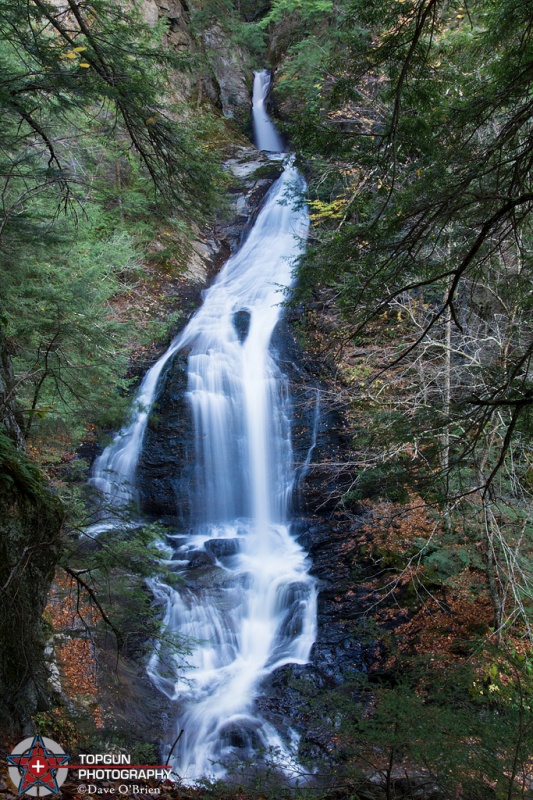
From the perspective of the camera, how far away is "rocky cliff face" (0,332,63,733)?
3.16 m

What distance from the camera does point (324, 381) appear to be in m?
11.8

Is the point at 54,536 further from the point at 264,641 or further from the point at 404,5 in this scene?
the point at 264,641

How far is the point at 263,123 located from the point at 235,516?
19013mm

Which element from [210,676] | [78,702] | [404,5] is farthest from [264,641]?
[404,5]

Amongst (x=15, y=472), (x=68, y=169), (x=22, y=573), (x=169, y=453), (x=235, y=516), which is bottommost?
(x=22, y=573)

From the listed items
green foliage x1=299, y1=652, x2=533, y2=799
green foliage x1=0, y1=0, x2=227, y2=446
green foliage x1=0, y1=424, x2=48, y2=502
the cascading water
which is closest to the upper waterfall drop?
the cascading water

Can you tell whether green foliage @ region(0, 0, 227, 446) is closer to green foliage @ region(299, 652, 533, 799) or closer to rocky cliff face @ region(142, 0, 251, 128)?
green foliage @ region(299, 652, 533, 799)

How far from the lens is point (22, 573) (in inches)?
125

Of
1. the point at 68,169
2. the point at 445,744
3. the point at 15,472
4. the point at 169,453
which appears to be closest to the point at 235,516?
the point at 169,453

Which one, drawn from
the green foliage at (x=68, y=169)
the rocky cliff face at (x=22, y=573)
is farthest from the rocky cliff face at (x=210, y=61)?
the rocky cliff face at (x=22, y=573)

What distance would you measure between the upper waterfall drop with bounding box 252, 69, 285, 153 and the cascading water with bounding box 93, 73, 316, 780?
5826 mm

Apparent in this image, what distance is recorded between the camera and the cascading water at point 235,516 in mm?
6676

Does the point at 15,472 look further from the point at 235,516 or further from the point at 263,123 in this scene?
the point at 263,123

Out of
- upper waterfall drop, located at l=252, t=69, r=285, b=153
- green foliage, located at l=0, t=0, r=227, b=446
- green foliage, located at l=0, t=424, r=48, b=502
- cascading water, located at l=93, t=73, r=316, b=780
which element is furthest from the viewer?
upper waterfall drop, located at l=252, t=69, r=285, b=153
